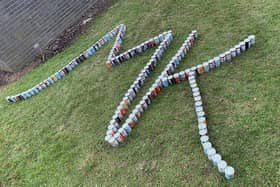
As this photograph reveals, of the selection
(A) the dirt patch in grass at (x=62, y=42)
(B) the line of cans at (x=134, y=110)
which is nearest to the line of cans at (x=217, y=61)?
(B) the line of cans at (x=134, y=110)

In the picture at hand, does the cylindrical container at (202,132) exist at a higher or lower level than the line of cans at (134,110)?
lower

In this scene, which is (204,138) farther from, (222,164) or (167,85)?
(167,85)

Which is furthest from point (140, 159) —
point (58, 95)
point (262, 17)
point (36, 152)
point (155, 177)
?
point (262, 17)

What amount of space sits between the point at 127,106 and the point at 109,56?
1794 millimetres

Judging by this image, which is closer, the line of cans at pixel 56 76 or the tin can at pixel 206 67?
the tin can at pixel 206 67

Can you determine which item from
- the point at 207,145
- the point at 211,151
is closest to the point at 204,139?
the point at 207,145

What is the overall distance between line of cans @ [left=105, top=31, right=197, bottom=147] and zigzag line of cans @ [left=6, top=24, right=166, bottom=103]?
3.00 ft

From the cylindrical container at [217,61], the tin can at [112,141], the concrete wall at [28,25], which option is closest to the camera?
the tin can at [112,141]

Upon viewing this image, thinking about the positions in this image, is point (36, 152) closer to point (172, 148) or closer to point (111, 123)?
point (111, 123)

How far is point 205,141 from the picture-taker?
4.12 m

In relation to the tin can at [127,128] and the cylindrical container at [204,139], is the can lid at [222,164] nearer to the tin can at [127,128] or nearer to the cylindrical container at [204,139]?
the cylindrical container at [204,139]

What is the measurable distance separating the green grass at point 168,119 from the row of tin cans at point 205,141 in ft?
0.36

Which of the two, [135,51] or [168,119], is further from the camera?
[135,51]

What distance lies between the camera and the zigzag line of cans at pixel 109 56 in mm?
6512
